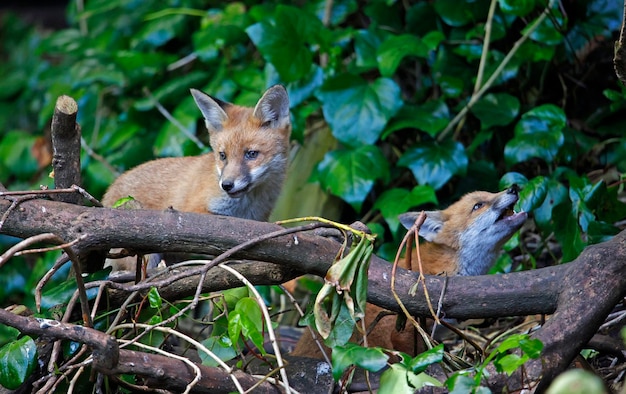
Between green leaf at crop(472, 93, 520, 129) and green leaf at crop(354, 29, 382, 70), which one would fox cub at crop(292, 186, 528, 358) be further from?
green leaf at crop(354, 29, 382, 70)

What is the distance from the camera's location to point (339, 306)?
3.23m

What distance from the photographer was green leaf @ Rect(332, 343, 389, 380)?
116 inches

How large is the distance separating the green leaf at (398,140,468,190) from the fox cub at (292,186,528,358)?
2.16 feet

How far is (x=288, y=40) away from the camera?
20.6 ft

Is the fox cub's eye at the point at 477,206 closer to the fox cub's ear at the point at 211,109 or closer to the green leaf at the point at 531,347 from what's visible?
the fox cub's ear at the point at 211,109

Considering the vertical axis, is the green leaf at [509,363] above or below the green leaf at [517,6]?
below

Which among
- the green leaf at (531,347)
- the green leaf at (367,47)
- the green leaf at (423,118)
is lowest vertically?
the green leaf at (423,118)

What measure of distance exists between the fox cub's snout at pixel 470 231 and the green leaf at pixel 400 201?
15.9 inches

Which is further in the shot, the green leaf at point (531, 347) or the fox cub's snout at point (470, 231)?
the fox cub's snout at point (470, 231)

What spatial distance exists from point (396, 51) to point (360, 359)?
12.2 feet

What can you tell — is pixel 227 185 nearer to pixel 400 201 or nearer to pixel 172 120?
pixel 400 201

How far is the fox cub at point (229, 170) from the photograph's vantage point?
5.36 metres

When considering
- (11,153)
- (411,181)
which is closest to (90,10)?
(11,153)

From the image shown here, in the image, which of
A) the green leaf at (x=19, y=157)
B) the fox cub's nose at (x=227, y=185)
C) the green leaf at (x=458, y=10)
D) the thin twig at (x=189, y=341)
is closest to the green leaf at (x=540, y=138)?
the green leaf at (x=458, y=10)
